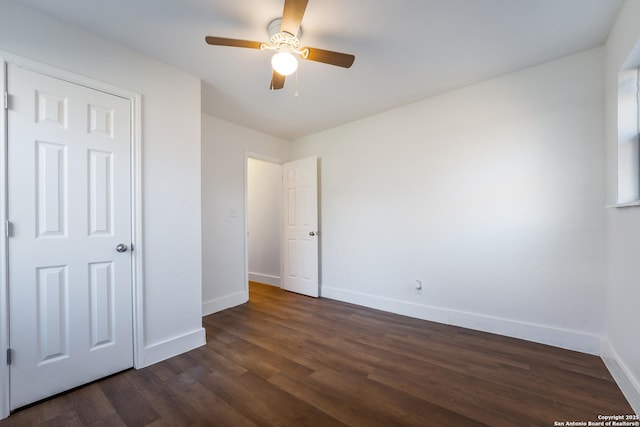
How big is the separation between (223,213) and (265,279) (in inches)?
70.7

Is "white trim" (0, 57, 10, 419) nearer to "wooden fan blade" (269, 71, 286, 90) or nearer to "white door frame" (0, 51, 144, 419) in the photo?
"white door frame" (0, 51, 144, 419)

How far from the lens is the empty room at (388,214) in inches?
62.8

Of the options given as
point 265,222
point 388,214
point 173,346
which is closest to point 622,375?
point 388,214

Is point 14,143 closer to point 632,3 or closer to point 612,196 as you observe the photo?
point 632,3

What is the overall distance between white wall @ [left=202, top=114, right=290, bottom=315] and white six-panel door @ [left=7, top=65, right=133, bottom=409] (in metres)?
1.28

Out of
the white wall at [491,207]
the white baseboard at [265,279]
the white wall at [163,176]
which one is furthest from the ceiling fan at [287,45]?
the white baseboard at [265,279]

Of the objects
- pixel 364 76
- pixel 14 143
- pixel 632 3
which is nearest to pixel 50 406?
pixel 14 143

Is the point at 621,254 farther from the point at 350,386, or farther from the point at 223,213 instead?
the point at 223,213

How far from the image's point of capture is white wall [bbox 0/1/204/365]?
1888 millimetres

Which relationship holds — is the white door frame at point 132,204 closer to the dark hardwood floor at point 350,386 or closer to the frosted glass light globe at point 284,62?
the dark hardwood floor at point 350,386

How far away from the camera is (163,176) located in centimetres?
221

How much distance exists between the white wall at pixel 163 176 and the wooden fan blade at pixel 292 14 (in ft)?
4.35

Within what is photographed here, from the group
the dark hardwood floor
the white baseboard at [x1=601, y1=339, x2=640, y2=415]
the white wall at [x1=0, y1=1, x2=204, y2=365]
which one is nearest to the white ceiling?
the white wall at [x1=0, y1=1, x2=204, y2=365]

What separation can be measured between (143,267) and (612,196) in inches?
147
